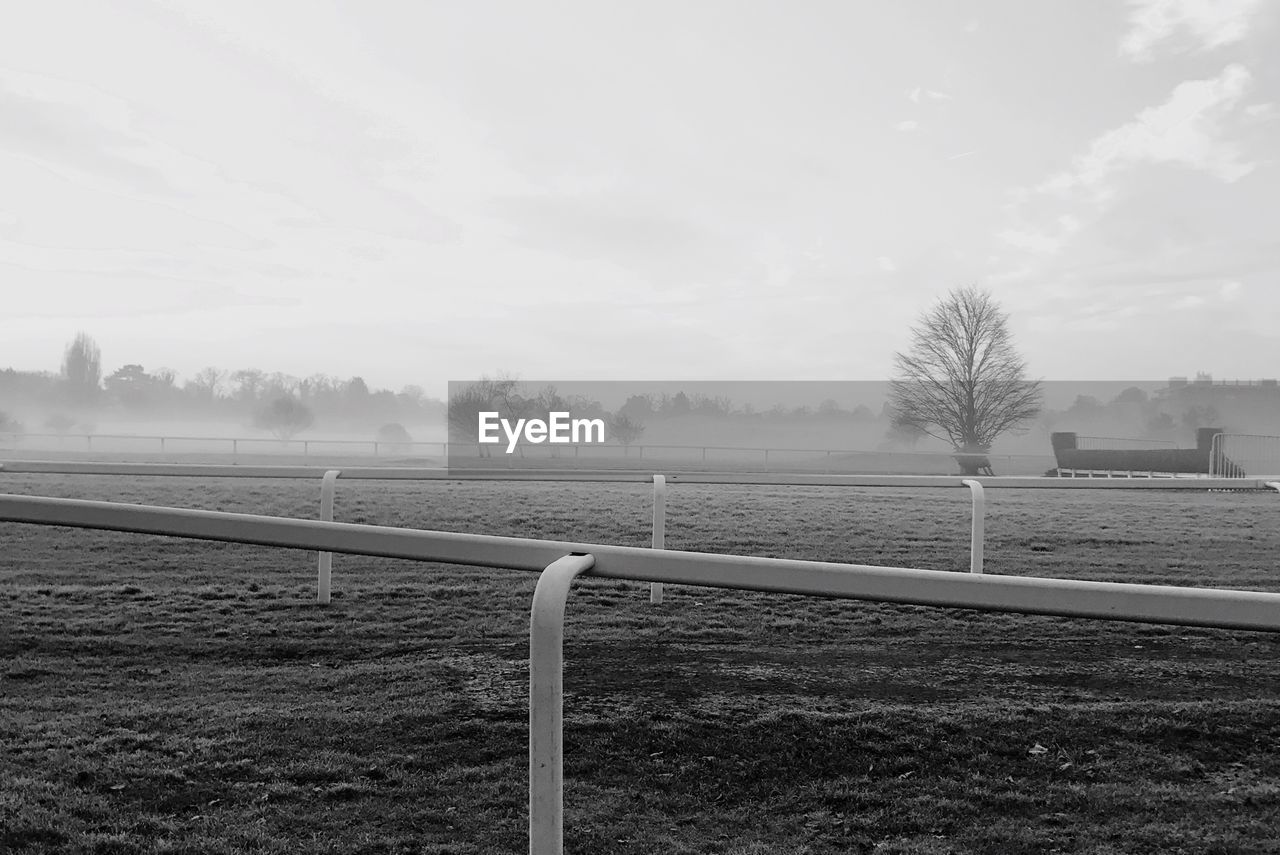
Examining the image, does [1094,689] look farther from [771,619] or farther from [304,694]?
[304,694]

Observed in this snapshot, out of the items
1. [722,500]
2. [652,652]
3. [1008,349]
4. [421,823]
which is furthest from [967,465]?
[421,823]

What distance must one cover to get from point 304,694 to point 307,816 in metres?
0.89

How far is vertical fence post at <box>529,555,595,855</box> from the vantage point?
120 cm

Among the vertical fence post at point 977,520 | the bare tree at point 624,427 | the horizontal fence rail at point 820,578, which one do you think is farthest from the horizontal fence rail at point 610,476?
the bare tree at point 624,427

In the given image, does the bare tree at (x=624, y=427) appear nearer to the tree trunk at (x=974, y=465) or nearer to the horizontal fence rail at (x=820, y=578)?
the tree trunk at (x=974, y=465)

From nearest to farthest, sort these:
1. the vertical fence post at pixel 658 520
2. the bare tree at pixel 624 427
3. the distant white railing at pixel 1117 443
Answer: the vertical fence post at pixel 658 520 → the distant white railing at pixel 1117 443 → the bare tree at pixel 624 427

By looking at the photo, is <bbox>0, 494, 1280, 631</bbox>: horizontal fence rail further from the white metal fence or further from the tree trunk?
the tree trunk

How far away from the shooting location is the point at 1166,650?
323cm

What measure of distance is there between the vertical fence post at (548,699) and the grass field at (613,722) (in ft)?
1.37

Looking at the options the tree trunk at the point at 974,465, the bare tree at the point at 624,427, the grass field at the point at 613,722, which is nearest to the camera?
the grass field at the point at 613,722

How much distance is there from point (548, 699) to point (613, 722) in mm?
1092

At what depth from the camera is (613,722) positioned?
7.33ft

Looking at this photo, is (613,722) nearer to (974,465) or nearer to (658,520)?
(658,520)

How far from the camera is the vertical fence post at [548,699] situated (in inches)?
47.1
